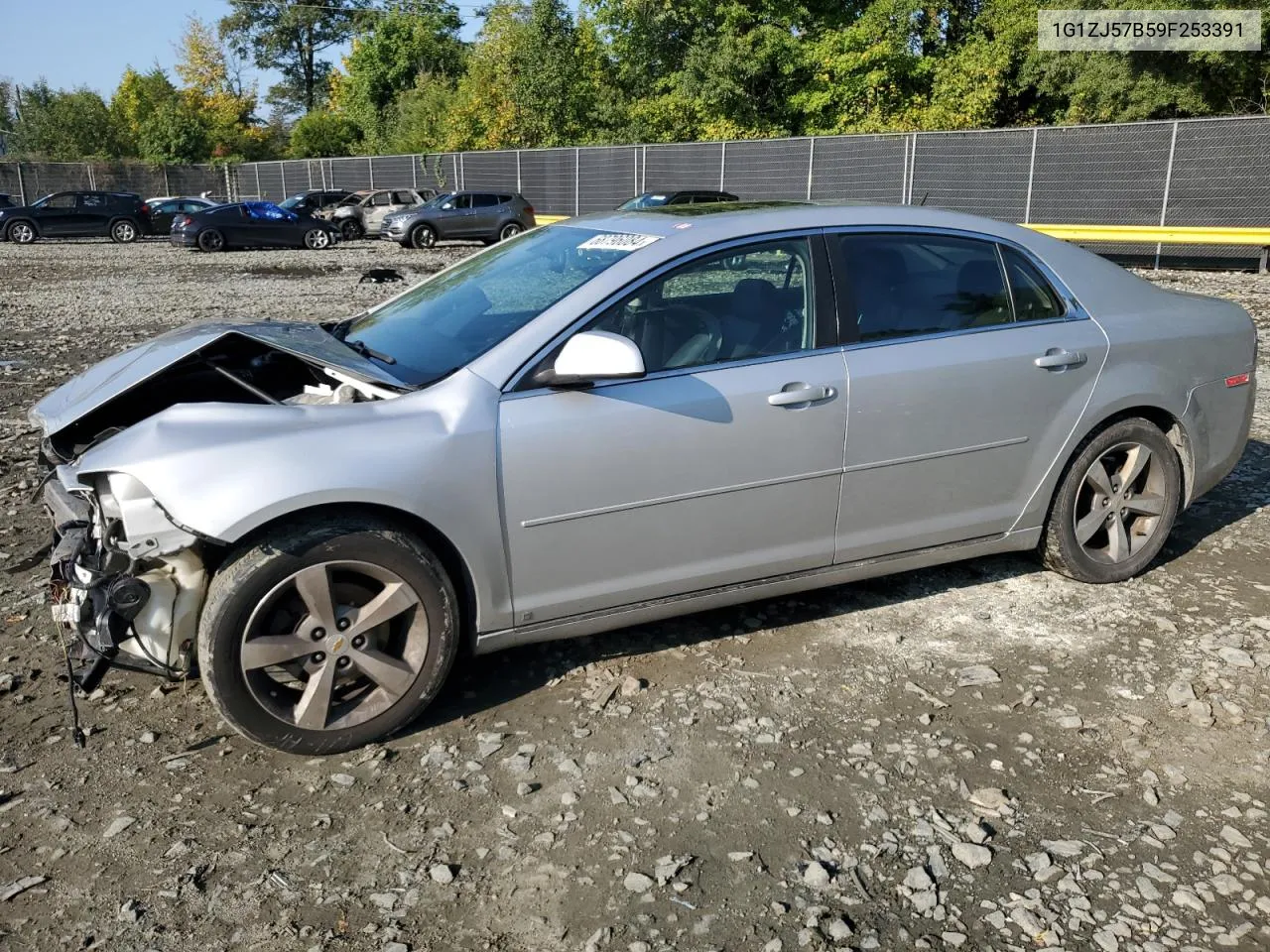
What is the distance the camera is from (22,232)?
30.7 m

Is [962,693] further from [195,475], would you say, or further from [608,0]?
[608,0]

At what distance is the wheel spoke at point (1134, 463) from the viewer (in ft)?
15.1

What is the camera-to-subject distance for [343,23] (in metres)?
75.7

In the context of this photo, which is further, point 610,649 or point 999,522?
point 999,522

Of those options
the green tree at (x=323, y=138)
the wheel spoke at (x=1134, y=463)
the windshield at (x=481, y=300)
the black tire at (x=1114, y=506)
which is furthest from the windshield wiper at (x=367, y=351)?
the green tree at (x=323, y=138)

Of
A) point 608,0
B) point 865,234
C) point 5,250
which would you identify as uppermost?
point 608,0

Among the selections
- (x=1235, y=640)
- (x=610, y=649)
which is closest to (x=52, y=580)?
(x=610, y=649)

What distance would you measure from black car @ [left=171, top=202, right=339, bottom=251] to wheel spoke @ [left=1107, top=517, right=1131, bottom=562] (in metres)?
27.4

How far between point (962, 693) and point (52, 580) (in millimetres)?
3049

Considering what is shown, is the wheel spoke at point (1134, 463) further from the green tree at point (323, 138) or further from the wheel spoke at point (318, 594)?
the green tree at point (323, 138)

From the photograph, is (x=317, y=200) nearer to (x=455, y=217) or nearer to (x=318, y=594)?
(x=455, y=217)

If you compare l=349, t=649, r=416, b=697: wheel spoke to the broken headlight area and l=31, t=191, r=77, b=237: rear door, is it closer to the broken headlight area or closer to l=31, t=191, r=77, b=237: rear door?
the broken headlight area

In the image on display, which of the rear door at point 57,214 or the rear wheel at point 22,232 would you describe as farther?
the rear door at point 57,214

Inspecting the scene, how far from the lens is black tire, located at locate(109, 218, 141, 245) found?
1259 inches
